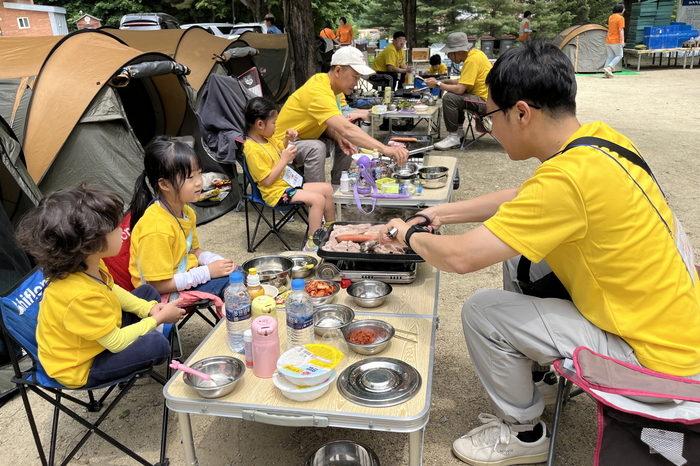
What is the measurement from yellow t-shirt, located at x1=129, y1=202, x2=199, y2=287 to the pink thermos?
0.96 m

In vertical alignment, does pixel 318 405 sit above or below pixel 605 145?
below

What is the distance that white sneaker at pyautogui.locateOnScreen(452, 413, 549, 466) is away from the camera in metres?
2.14

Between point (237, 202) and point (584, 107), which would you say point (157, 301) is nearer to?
point (237, 202)

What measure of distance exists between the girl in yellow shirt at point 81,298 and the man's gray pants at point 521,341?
1337 millimetres

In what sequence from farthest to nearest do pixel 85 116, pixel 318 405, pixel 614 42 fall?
pixel 614 42 < pixel 85 116 < pixel 318 405

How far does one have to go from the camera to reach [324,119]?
4477 millimetres

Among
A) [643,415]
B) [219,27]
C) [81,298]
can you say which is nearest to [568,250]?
[643,415]

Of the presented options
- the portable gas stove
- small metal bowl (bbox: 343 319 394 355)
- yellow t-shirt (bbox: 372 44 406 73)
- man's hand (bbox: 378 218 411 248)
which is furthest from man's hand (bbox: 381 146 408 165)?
yellow t-shirt (bbox: 372 44 406 73)

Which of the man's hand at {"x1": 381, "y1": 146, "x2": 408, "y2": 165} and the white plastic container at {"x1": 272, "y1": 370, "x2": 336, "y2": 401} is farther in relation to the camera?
the man's hand at {"x1": 381, "y1": 146, "x2": 408, "y2": 165}

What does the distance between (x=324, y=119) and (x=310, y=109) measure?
178 mm

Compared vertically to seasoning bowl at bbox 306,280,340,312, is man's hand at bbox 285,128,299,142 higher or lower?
higher

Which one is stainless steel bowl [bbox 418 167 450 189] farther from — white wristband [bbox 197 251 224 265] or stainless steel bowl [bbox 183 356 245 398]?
stainless steel bowl [bbox 183 356 245 398]

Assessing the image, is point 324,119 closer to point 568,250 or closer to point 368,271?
A: point 368,271

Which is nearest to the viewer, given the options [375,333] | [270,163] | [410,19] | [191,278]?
[375,333]
